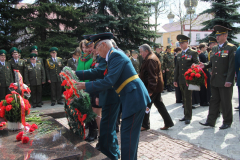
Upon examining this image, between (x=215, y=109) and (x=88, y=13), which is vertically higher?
(x=88, y=13)

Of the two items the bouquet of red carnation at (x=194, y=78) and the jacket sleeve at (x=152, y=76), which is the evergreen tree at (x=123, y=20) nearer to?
the bouquet of red carnation at (x=194, y=78)

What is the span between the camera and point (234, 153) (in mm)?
3973

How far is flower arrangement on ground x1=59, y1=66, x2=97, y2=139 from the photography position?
11.9ft

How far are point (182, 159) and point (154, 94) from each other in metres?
1.80

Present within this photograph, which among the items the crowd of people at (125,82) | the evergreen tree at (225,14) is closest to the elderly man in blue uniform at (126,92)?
the crowd of people at (125,82)

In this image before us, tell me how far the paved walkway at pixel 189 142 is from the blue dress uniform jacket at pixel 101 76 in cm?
122

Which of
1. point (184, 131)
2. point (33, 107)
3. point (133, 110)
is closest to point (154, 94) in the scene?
point (184, 131)

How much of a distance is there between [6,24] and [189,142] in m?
10.5

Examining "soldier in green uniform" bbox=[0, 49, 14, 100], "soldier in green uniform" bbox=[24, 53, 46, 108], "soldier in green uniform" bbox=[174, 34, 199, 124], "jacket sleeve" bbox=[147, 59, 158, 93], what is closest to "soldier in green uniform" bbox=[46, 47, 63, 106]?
"soldier in green uniform" bbox=[24, 53, 46, 108]

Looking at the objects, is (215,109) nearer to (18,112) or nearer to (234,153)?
(234,153)

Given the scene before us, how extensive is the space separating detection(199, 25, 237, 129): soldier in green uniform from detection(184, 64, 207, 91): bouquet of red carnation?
1.27ft

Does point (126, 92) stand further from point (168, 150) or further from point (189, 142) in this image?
point (189, 142)

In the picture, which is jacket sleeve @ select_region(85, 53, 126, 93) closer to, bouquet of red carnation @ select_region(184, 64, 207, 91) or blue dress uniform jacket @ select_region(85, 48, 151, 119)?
blue dress uniform jacket @ select_region(85, 48, 151, 119)

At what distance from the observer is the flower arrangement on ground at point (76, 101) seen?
3637 millimetres
